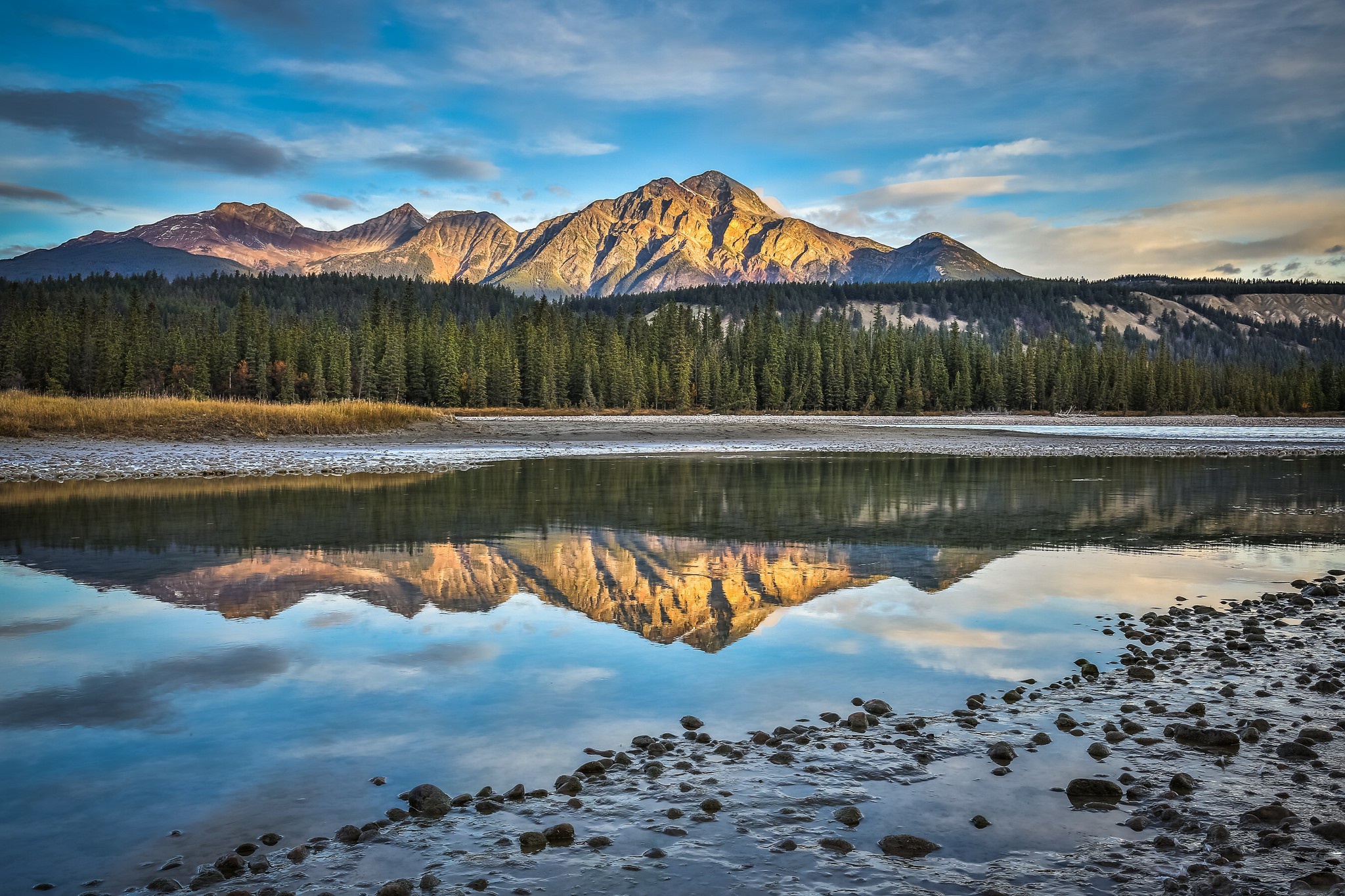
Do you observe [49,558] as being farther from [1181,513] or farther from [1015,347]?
Result: [1015,347]

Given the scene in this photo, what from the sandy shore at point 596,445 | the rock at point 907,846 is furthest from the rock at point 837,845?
the sandy shore at point 596,445

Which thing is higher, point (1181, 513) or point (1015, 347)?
point (1015, 347)

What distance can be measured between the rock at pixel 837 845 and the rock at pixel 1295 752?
143 inches

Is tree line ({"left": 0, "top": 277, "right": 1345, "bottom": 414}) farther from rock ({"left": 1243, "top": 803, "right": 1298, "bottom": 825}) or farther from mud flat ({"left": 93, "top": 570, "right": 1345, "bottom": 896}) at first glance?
rock ({"left": 1243, "top": 803, "right": 1298, "bottom": 825})

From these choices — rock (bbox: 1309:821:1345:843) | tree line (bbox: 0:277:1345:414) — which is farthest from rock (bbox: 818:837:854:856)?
tree line (bbox: 0:277:1345:414)

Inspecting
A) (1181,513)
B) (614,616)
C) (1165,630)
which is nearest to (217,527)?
(614,616)

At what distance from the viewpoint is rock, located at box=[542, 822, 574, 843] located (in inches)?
201

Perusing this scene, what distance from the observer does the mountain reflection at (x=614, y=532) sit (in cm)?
1169

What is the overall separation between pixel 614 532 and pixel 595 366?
10146 cm

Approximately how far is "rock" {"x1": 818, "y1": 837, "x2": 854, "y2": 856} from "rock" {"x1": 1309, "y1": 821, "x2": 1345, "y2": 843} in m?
2.77

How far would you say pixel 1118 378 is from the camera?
141750 mm

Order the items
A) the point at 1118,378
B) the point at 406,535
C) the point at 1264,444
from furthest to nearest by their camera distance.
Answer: the point at 1118,378, the point at 1264,444, the point at 406,535

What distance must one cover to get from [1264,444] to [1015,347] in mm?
99922

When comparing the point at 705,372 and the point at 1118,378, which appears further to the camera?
the point at 1118,378
